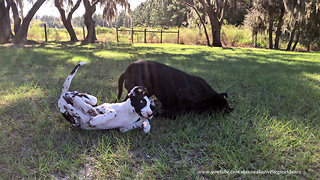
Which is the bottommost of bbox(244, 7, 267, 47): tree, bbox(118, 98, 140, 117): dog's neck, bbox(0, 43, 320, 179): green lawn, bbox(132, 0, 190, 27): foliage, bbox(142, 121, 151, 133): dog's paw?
bbox(0, 43, 320, 179): green lawn

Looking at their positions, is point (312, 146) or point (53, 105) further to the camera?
point (53, 105)

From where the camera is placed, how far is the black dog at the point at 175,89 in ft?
7.41

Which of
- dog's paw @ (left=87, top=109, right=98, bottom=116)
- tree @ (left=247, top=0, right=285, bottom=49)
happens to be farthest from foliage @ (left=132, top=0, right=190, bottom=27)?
dog's paw @ (left=87, top=109, right=98, bottom=116)

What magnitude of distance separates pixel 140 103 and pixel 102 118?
14.5 inches

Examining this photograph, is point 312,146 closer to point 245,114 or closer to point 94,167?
point 245,114

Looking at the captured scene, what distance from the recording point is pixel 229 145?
1833 mm

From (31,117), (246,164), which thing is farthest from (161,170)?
(31,117)

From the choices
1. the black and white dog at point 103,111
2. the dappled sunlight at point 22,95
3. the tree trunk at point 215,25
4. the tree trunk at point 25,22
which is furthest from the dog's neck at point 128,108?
the tree trunk at point 215,25

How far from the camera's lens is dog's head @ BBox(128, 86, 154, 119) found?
176 cm

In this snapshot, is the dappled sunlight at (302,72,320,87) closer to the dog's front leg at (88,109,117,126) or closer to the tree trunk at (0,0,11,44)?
the dog's front leg at (88,109,117,126)

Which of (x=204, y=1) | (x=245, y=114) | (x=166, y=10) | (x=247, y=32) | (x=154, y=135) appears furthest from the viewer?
(x=166, y=10)

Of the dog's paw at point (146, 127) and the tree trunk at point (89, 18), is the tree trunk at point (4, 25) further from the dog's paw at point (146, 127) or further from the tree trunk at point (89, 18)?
the dog's paw at point (146, 127)

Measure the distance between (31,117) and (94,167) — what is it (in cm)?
121

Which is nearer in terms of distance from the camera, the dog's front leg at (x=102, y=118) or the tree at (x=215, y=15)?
the dog's front leg at (x=102, y=118)
